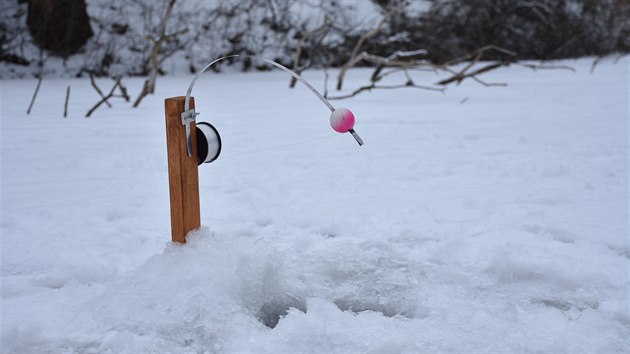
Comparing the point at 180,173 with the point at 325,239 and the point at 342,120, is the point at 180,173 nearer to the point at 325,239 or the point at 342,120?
the point at 342,120

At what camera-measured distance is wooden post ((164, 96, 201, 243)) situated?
6.80 ft

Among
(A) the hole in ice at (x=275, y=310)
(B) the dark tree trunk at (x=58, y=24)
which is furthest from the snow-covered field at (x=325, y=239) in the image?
(B) the dark tree trunk at (x=58, y=24)

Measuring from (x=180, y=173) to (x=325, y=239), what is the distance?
85cm

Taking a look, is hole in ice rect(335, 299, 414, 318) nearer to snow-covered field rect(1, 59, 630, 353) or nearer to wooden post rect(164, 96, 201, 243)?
snow-covered field rect(1, 59, 630, 353)

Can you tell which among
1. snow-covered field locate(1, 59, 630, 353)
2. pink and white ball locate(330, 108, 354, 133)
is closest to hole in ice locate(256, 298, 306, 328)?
snow-covered field locate(1, 59, 630, 353)

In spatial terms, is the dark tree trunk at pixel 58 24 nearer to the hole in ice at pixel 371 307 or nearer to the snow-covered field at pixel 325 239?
the snow-covered field at pixel 325 239

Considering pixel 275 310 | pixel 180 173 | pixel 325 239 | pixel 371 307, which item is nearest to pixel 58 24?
pixel 325 239

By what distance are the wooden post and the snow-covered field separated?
80mm

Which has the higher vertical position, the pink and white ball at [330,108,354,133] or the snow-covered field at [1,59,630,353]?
the pink and white ball at [330,108,354,133]

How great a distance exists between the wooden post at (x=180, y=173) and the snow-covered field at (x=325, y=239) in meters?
0.08

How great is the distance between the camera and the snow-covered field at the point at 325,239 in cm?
191

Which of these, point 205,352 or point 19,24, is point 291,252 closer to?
point 205,352

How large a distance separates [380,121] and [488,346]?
368 cm

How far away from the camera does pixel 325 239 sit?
2.72 metres
